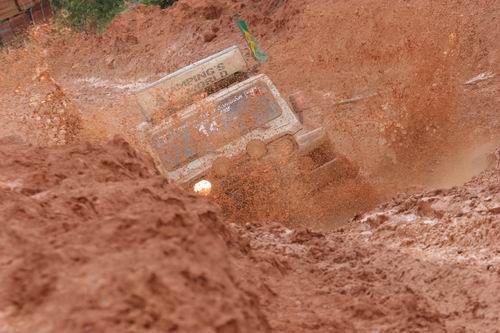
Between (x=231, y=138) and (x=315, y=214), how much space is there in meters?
1.32

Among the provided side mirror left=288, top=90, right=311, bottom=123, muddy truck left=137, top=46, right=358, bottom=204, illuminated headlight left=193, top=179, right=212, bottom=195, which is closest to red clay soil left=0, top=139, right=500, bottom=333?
illuminated headlight left=193, top=179, right=212, bottom=195

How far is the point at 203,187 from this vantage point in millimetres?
6113

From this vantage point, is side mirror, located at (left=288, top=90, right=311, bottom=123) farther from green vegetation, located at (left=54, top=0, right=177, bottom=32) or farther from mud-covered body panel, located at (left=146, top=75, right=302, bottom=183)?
green vegetation, located at (left=54, top=0, right=177, bottom=32)

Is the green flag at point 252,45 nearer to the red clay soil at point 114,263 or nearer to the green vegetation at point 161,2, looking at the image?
the green vegetation at point 161,2

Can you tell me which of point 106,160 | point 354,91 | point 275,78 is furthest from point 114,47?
point 106,160

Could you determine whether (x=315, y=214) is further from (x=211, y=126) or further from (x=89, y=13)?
(x=89, y=13)

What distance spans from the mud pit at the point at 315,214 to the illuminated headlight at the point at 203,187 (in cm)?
73

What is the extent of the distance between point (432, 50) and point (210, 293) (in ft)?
27.2

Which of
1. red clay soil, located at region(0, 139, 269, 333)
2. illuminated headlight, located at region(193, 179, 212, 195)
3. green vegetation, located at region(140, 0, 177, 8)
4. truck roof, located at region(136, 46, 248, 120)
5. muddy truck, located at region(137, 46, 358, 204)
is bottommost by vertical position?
red clay soil, located at region(0, 139, 269, 333)

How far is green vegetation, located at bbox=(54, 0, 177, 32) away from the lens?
1574cm

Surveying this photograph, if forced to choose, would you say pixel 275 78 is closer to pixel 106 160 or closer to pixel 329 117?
pixel 329 117

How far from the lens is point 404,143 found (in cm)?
821

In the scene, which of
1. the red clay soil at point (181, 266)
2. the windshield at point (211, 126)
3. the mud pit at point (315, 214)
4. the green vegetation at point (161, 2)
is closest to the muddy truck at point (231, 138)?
the windshield at point (211, 126)

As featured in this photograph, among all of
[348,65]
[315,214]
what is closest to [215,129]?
[315,214]
